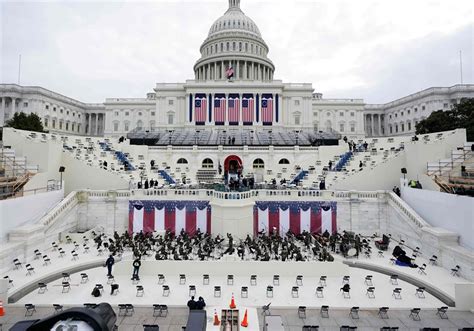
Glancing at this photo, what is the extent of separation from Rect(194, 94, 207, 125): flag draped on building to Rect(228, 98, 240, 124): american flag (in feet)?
20.6

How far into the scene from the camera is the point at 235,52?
85188 millimetres

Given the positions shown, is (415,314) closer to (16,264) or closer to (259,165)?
(16,264)

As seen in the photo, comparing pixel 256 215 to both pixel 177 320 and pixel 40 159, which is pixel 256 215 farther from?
pixel 40 159

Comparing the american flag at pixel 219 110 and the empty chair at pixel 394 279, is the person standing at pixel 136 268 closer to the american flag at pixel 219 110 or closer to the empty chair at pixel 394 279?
the empty chair at pixel 394 279

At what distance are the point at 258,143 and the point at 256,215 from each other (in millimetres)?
26385

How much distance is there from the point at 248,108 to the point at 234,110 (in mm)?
3570

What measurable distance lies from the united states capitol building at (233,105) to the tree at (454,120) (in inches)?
794

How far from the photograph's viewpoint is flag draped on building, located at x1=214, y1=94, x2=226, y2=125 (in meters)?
68.9

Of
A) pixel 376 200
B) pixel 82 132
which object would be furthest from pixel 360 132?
pixel 82 132

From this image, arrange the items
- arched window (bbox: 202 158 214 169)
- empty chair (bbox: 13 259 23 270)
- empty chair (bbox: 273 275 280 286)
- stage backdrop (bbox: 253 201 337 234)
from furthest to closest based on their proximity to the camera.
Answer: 1. arched window (bbox: 202 158 214 169)
2. stage backdrop (bbox: 253 201 337 234)
3. empty chair (bbox: 13 259 23 270)
4. empty chair (bbox: 273 275 280 286)

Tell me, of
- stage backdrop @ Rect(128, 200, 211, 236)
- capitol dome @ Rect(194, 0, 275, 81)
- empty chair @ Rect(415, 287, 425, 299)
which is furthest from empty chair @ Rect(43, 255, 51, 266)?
capitol dome @ Rect(194, 0, 275, 81)

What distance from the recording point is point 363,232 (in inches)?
1085

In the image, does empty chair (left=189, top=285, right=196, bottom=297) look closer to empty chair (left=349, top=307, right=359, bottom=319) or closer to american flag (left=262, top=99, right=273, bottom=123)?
empty chair (left=349, top=307, right=359, bottom=319)

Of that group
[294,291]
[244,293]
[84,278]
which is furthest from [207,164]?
[294,291]
